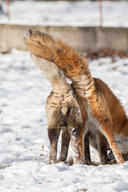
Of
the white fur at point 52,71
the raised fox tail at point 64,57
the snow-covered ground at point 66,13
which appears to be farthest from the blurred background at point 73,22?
the white fur at point 52,71

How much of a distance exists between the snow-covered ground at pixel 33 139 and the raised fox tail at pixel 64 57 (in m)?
0.87

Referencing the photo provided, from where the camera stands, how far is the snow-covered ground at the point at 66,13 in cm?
1886

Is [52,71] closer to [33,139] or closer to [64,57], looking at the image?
[64,57]

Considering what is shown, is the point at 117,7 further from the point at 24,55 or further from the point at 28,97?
the point at 28,97

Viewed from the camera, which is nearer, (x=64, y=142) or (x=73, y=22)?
(x=64, y=142)

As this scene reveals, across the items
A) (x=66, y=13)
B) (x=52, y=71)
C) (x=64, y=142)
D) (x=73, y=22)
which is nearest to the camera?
(x=52, y=71)

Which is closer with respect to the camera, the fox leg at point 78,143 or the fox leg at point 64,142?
the fox leg at point 78,143

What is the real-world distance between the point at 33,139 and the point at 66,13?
53.3 feet

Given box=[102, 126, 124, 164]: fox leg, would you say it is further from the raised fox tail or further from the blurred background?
the blurred background

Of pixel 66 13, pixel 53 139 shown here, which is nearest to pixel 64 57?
pixel 53 139

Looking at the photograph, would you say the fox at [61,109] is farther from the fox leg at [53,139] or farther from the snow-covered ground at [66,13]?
the snow-covered ground at [66,13]

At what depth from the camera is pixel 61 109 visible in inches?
187

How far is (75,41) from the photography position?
13.2 m

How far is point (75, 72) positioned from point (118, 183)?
133cm
